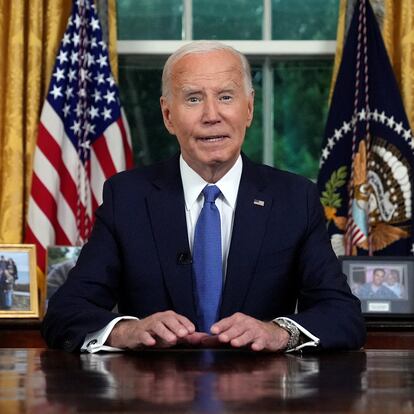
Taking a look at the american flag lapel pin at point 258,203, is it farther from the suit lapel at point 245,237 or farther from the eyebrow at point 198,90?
the eyebrow at point 198,90

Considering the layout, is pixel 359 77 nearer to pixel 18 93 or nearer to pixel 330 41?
pixel 330 41

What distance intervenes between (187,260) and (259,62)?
2.68 metres

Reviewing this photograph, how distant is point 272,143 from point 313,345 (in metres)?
2.90

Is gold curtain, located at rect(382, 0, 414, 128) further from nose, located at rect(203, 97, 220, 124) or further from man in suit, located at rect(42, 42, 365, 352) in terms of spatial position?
nose, located at rect(203, 97, 220, 124)

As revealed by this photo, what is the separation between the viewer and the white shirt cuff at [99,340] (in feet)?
8.55

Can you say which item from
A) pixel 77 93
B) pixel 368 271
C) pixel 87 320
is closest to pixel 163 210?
pixel 87 320

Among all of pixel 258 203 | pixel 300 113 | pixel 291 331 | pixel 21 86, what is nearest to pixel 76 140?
pixel 21 86

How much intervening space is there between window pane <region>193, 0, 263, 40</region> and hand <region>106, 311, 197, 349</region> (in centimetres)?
300

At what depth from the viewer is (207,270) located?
9.58ft

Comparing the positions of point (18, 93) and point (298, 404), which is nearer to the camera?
point (298, 404)

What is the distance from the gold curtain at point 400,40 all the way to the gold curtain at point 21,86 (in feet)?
4.52

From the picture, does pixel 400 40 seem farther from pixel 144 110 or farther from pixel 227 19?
pixel 144 110

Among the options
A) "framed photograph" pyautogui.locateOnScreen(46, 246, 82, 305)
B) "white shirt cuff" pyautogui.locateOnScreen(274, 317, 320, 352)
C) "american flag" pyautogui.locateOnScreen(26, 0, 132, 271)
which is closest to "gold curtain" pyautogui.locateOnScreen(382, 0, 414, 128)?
"american flag" pyautogui.locateOnScreen(26, 0, 132, 271)

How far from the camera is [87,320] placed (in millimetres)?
2711
